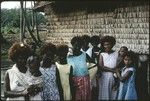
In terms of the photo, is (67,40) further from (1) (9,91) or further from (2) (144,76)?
(1) (9,91)

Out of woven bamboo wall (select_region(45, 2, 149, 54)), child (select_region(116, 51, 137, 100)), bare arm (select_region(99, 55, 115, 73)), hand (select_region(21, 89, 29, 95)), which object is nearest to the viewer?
hand (select_region(21, 89, 29, 95))

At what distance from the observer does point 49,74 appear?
6.28 m

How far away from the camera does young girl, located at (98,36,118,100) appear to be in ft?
24.5

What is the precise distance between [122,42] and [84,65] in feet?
13.8

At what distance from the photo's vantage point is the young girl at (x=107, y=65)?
7461mm

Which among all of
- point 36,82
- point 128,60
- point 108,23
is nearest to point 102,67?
point 128,60

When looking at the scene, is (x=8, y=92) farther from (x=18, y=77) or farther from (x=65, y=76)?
(x=65, y=76)

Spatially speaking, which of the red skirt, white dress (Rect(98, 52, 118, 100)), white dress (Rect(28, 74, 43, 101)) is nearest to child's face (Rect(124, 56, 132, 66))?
white dress (Rect(98, 52, 118, 100))

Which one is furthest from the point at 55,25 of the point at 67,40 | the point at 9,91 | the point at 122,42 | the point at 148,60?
the point at 9,91

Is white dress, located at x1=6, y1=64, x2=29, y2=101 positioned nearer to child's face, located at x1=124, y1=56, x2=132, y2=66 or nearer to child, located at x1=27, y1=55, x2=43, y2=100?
child, located at x1=27, y1=55, x2=43, y2=100

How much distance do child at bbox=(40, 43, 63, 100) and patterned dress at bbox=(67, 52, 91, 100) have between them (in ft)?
2.38

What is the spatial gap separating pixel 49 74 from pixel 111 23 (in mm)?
5771

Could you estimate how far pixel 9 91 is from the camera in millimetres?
5602

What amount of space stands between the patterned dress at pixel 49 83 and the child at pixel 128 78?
152 centimetres
